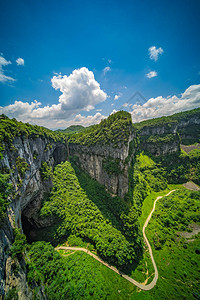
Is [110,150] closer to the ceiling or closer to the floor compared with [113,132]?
closer to the floor

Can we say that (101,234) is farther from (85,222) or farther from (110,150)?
(110,150)

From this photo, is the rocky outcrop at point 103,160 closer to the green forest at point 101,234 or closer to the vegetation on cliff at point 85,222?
the green forest at point 101,234

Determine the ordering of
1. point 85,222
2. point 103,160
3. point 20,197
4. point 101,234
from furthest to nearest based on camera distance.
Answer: point 103,160
point 85,222
point 101,234
point 20,197

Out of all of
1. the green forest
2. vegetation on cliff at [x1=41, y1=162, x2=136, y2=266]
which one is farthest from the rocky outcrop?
vegetation on cliff at [x1=41, y1=162, x2=136, y2=266]

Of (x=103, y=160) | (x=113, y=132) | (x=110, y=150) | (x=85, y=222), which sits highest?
(x=113, y=132)

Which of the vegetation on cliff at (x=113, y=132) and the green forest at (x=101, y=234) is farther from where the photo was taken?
the vegetation on cliff at (x=113, y=132)

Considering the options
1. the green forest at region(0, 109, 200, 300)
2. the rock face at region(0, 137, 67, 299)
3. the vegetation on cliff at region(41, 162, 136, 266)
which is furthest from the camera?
the vegetation on cliff at region(41, 162, 136, 266)

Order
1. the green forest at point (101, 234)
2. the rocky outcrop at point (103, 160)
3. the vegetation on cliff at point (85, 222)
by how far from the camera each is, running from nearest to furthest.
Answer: the green forest at point (101, 234), the vegetation on cliff at point (85, 222), the rocky outcrop at point (103, 160)

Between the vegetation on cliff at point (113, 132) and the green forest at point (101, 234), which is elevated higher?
the vegetation on cliff at point (113, 132)

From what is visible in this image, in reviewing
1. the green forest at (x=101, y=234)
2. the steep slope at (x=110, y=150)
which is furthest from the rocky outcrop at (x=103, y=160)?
the green forest at (x=101, y=234)

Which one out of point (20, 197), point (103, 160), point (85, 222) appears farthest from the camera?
point (103, 160)

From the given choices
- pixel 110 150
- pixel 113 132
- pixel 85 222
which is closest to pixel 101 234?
pixel 85 222

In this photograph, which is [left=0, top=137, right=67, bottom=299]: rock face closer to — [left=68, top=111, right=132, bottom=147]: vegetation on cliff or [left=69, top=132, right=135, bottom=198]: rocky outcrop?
[left=69, top=132, right=135, bottom=198]: rocky outcrop
